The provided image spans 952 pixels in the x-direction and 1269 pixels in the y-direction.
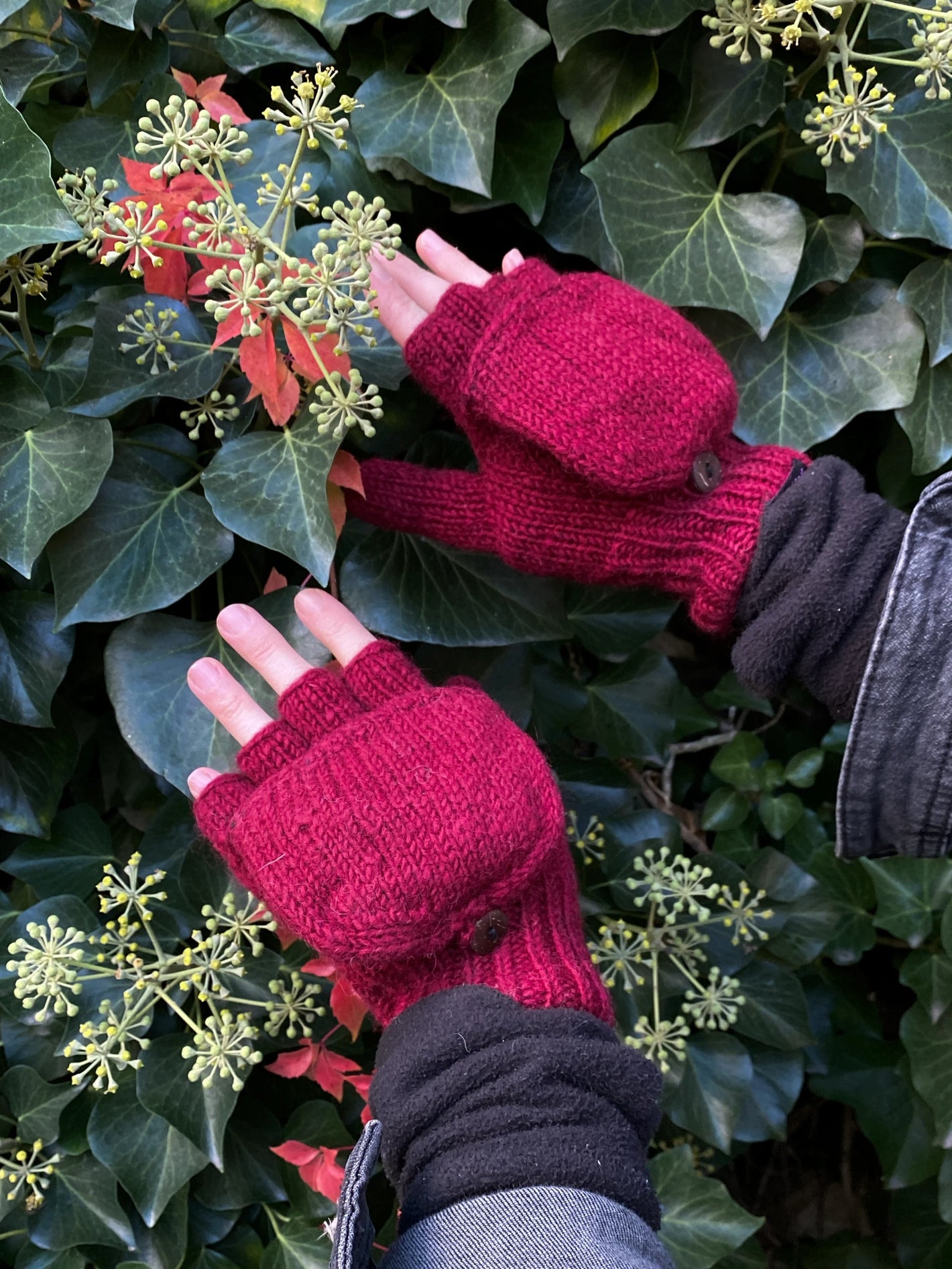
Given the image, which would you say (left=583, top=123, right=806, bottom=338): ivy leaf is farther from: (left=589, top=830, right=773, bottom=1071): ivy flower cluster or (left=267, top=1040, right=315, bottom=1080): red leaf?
(left=267, top=1040, right=315, bottom=1080): red leaf

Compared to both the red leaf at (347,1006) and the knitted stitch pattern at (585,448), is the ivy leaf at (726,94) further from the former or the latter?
the red leaf at (347,1006)

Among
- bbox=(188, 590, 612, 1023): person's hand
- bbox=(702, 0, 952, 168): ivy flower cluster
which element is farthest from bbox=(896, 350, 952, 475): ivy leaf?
bbox=(188, 590, 612, 1023): person's hand

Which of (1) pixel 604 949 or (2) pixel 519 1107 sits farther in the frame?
(1) pixel 604 949

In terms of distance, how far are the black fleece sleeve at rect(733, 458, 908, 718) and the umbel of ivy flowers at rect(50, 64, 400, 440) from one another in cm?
35

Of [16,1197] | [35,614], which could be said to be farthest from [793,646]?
[16,1197]

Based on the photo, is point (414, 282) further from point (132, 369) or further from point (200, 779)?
point (200, 779)

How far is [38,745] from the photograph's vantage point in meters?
0.96

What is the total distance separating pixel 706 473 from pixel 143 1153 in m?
0.81

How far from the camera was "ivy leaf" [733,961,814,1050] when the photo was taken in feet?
3.88

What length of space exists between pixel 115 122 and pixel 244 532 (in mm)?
422

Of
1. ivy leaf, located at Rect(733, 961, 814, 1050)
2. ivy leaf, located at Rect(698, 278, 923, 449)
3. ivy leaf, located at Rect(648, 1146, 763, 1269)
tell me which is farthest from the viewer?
ivy leaf, located at Rect(733, 961, 814, 1050)

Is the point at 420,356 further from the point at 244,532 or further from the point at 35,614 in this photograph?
the point at 35,614

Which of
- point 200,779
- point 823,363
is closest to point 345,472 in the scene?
point 200,779

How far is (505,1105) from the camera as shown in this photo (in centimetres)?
68
